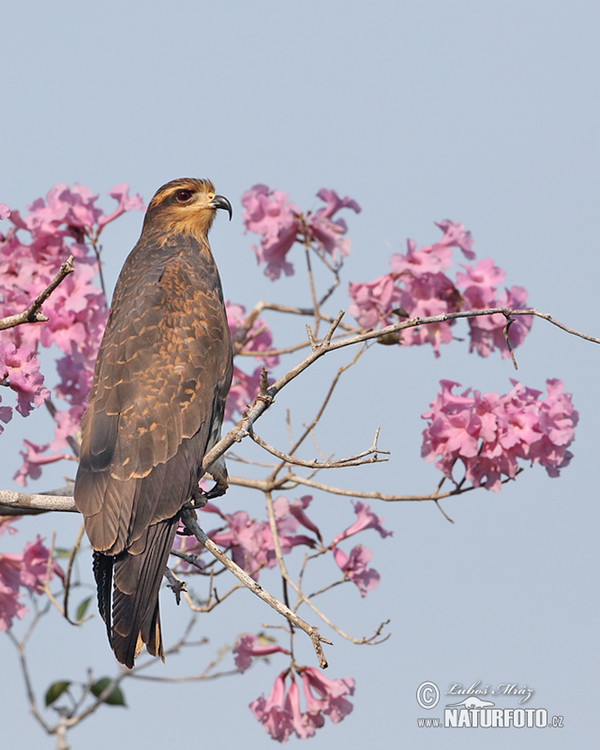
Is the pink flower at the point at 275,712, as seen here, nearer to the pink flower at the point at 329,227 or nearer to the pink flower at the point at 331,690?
the pink flower at the point at 331,690

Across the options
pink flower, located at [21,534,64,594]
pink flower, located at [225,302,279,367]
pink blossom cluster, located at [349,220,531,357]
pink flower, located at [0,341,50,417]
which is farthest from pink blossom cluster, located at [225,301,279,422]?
pink flower, located at [0,341,50,417]

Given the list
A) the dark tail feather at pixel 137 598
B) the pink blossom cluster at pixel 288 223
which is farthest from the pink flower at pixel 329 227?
the dark tail feather at pixel 137 598

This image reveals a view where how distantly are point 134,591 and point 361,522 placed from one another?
2.02 metres

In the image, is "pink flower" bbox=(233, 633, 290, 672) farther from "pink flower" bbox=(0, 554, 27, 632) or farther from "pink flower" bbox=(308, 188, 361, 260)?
"pink flower" bbox=(308, 188, 361, 260)

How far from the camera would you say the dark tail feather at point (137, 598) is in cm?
548

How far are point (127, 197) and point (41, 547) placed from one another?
2.28 m

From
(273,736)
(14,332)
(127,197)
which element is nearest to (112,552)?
(273,736)

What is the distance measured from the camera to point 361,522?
7.23m

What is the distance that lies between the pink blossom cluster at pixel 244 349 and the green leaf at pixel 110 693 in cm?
192

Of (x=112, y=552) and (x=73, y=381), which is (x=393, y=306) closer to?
(x=73, y=381)

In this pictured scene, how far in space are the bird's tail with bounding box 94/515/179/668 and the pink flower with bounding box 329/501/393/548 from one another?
1635 millimetres

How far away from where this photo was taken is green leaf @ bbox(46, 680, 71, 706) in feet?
25.7

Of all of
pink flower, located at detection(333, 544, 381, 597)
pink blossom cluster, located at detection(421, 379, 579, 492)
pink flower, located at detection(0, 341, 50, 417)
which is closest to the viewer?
pink flower, located at detection(0, 341, 50, 417)

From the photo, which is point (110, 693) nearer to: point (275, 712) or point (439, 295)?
point (275, 712)
